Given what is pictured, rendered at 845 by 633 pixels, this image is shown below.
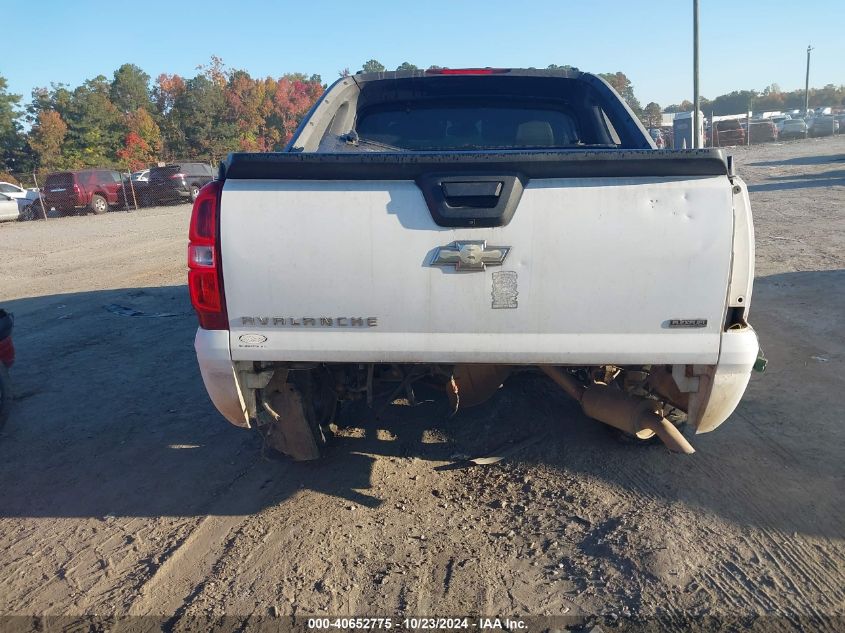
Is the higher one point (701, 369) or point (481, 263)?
point (481, 263)

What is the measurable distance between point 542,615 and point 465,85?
3.46m

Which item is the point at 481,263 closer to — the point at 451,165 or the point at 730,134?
the point at 451,165

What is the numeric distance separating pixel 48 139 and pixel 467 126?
160ft

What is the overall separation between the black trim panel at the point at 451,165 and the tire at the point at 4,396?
10.2ft

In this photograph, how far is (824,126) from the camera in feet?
163

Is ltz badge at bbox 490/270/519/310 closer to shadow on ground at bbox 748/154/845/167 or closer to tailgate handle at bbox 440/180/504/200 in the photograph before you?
tailgate handle at bbox 440/180/504/200

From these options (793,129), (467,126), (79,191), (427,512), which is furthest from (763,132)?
(427,512)

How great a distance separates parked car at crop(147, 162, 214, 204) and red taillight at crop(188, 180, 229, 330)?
83.9ft

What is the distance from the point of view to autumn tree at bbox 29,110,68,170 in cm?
4462

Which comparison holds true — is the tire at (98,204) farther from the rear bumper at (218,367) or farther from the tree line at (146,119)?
the rear bumper at (218,367)

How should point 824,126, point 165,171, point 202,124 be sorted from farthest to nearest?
point 202,124 → point 824,126 → point 165,171

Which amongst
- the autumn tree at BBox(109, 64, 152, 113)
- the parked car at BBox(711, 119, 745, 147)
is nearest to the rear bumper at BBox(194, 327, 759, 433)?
the parked car at BBox(711, 119, 745, 147)

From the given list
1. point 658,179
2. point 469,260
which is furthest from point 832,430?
point 469,260

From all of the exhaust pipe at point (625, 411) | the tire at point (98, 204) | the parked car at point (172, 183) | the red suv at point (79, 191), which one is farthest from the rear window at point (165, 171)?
the exhaust pipe at point (625, 411)
